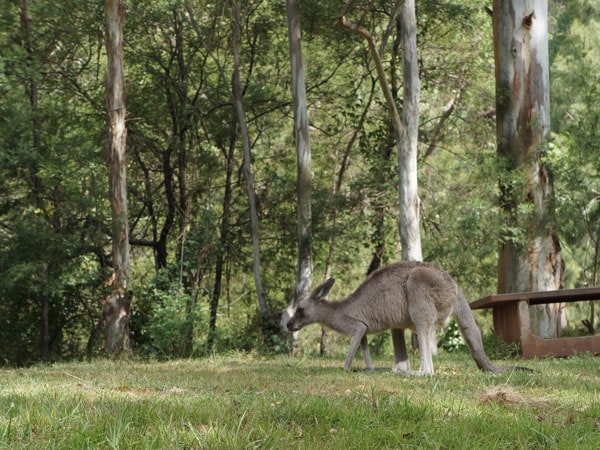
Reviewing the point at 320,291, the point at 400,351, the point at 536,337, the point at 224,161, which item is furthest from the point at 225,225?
the point at 400,351

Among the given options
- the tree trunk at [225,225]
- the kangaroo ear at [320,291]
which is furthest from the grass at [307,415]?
the tree trunk at [225,225]

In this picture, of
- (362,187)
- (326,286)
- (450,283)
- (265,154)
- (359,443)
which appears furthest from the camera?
(265,154)

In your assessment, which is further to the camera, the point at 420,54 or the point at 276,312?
the point at 420,54

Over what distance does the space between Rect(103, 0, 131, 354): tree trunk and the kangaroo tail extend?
8825 mm

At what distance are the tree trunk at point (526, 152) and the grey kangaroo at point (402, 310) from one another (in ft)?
24.6

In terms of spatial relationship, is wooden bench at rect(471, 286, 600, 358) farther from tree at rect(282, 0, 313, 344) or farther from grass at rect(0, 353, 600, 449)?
tree at rect(282, 0, 313, 344)

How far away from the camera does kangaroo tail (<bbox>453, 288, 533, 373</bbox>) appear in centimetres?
931

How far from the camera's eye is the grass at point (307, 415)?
518cm

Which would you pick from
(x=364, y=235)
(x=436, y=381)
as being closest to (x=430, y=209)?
(x=364, y=235)

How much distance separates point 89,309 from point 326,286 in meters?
10.8

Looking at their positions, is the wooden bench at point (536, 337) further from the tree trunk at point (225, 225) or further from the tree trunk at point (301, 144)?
the tree trunk at point (225, 225)

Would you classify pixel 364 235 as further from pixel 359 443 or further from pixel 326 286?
pixel 359 443

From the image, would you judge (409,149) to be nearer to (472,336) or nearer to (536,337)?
(536,337)

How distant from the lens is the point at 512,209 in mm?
17484
